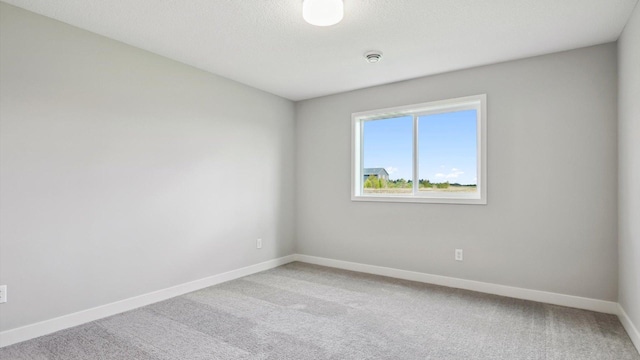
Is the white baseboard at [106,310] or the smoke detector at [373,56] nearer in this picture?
the white baseboard at [106,310]

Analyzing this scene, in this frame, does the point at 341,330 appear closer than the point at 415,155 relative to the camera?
Yes

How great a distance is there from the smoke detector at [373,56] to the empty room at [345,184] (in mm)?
76

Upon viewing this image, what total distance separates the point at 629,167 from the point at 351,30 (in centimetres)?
233

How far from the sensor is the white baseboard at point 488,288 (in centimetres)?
287

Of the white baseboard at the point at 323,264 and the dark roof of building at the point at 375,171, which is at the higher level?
the dark roof of building at the point at 375,171

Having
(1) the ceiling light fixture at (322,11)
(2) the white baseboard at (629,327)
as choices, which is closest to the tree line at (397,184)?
(2) the white baseboard at (629,327)

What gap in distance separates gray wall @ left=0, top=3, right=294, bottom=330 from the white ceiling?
27cm

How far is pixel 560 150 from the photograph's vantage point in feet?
9.91

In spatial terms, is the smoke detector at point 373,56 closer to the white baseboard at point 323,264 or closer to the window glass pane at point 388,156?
the window glass pane at point 388,156

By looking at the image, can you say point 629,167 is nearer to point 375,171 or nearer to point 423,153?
point 423,153

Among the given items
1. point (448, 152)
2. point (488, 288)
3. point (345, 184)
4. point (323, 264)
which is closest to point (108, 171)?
point (345, 184)

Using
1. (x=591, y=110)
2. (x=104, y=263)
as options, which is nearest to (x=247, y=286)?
(x=104, y=263)

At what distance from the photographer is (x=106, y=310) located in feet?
8.97

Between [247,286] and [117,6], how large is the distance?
108 inches
